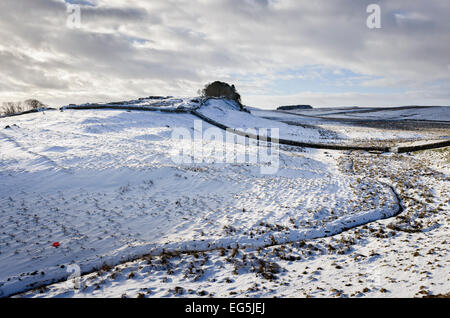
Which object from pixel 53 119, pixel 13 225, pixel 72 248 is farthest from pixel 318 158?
pixel 53 119

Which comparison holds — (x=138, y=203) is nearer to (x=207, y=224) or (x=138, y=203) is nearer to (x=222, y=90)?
(x=207, y=224)

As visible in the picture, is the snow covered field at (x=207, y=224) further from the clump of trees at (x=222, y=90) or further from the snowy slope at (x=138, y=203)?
the clump of trees at (x=222, y=90)

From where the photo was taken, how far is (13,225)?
33.2 feet

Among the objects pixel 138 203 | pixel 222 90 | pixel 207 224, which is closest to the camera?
pixel 207 224

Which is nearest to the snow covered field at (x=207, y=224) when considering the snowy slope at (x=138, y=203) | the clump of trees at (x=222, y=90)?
the snowy slope at (x=138, y=203)

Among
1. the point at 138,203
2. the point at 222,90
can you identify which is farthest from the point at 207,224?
the point at 222,90

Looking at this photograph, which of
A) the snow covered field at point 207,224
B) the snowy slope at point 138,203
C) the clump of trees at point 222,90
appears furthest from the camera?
the clump of trees at point 222,90

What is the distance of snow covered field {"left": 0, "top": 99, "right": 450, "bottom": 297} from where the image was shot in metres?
7.61

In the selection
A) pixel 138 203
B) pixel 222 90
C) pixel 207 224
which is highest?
pixel 222 90

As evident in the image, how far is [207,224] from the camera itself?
11.7m

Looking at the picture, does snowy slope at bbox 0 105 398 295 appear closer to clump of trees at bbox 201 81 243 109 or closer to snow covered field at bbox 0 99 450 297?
snow covered field at bbox 0 99 450 297

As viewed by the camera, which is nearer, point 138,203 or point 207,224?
point 207,224

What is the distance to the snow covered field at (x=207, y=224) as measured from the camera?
7.61 meters
